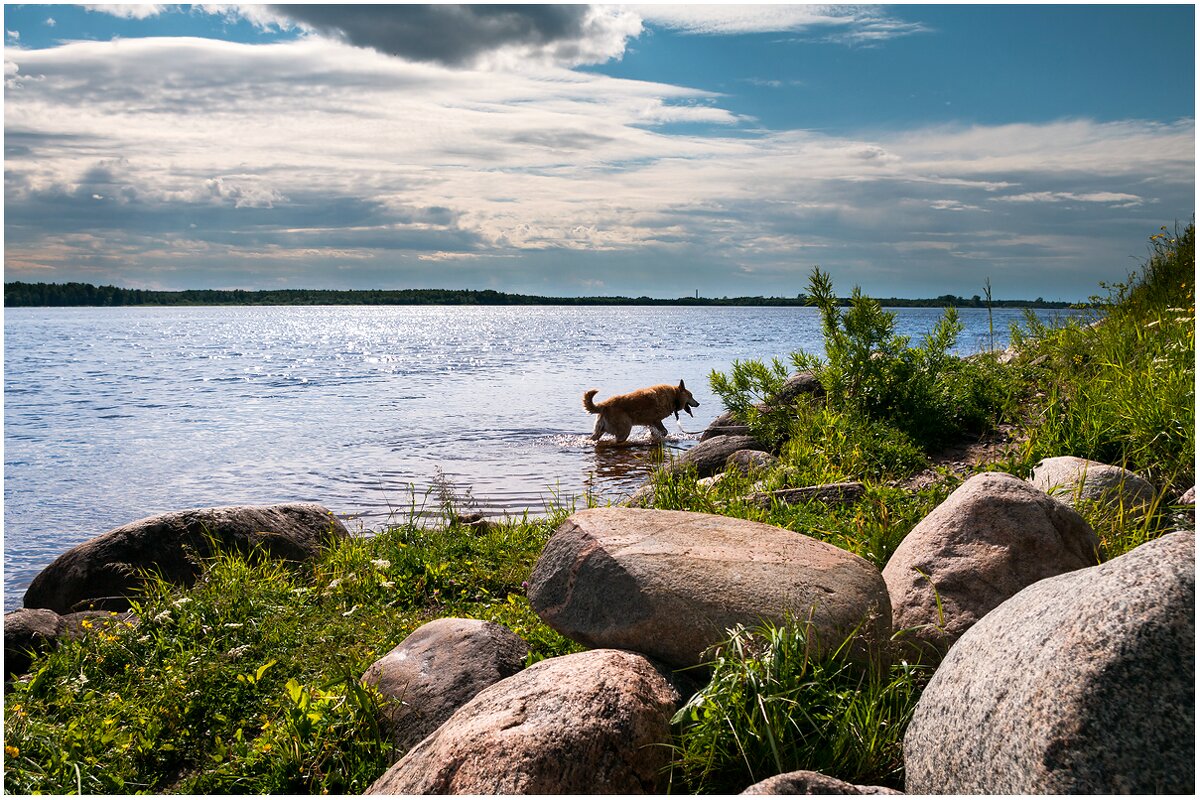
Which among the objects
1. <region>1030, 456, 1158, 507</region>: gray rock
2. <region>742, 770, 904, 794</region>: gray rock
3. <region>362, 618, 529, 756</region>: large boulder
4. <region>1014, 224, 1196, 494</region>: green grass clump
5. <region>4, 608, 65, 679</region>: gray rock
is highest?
<region>1014, 224, 1196, 494</region>: green grass clump

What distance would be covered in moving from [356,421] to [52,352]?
42359mm

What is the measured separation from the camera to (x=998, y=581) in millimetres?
4645

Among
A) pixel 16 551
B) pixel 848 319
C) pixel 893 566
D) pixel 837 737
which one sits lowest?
pixel 16 551

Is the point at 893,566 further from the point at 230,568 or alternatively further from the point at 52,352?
the point at 52,352

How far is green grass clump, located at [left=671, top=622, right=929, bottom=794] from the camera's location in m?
3.71

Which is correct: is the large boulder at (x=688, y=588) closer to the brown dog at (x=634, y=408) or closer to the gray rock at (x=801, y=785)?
the gray rock at (x=801, y=785)

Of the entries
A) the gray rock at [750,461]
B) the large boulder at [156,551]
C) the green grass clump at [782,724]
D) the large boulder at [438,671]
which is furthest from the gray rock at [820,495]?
the large boulder at [156,551]

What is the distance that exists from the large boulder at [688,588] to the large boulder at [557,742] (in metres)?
0.44

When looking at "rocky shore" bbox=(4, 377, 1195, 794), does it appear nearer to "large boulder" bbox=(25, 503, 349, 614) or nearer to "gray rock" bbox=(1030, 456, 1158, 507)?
"gray rock" bbox=(1030, 456, 1158, 507)

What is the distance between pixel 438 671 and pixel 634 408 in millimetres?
12665

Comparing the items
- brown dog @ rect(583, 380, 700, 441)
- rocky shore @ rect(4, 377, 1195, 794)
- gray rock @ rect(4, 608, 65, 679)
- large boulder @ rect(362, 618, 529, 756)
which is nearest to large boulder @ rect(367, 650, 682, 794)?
rocky shore @ rect(4, 377, 1195, 794)

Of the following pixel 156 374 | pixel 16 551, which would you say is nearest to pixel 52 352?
pixel 156 374

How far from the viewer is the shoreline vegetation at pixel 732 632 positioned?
12.9 feet

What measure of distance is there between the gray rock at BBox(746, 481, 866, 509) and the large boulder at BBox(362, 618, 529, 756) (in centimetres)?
286
